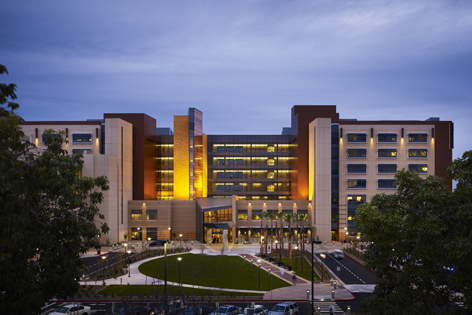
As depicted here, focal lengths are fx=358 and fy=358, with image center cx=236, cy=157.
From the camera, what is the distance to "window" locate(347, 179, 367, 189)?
89.8 m

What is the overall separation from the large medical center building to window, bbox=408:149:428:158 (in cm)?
24

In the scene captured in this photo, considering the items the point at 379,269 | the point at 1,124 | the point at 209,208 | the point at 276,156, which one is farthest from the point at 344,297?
the point at 276,156

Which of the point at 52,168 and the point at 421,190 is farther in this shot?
the point at 421,190

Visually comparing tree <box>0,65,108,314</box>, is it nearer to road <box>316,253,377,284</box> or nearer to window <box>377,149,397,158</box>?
road <box>316,253,377,284</box>

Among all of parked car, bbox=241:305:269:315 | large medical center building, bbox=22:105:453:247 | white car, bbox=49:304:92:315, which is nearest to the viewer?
parked car, bbox=241:305:269:315

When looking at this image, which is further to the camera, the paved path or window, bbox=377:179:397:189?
window, bbox=377:179:397:189

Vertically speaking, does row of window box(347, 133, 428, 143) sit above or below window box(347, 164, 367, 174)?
above

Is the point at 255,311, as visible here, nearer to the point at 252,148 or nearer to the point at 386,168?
the point at 386,168

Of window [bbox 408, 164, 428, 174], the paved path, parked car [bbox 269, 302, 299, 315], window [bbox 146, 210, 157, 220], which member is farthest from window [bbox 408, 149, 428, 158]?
parked car [bbox 269, 302, 299, 315]

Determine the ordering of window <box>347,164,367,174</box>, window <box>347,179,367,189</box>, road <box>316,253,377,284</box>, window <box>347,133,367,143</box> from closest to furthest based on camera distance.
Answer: road <box>316,253,377,284</box>, window <box>347,179,367,189</box>, window <box>347,164,367,174</box>, window <box>347,133,367,143</box>

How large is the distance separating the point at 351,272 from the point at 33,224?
47.4 meters

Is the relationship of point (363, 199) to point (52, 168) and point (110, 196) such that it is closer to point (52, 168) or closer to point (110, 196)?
point (110, 196)

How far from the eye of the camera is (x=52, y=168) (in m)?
17.9

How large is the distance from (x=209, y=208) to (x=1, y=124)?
69.5 meters
